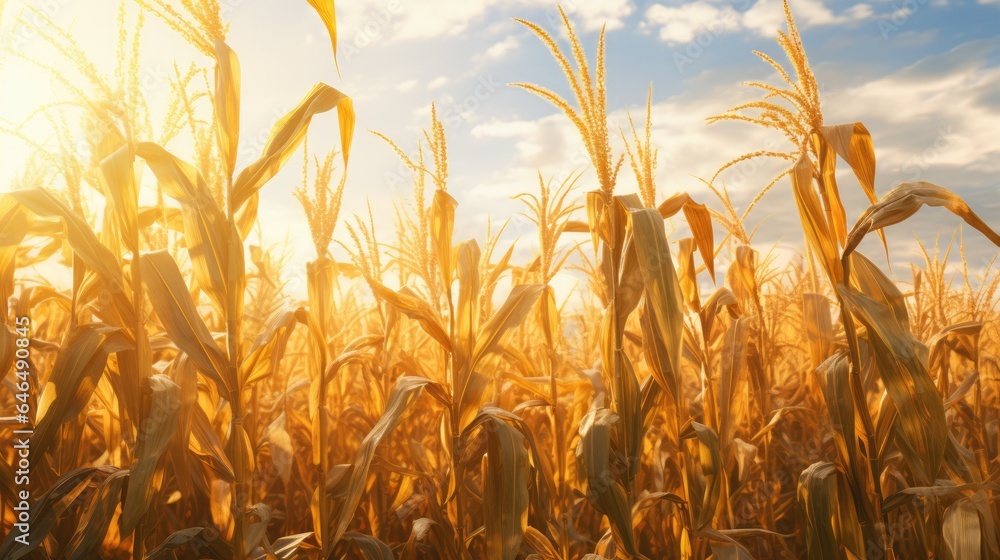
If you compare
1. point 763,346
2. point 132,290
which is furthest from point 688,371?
point 132,290

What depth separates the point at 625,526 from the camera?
1935 millimetres

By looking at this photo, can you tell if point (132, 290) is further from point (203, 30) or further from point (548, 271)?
point (548, 271)

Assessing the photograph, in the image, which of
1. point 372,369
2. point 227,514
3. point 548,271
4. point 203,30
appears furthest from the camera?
point 372,369

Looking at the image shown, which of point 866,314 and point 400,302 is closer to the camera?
point 866,314

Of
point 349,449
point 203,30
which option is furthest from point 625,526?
point 203,30

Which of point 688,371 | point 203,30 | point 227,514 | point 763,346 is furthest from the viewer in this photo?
point 688,371

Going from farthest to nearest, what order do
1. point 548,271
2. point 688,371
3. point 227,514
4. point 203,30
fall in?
point 688,371
point 548,271
point 227,514
point 203,30

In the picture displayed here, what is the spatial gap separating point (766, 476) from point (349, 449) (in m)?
2.12

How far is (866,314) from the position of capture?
1968 millimetres

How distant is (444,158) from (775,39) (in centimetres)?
135

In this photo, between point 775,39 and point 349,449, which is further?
point 349,449

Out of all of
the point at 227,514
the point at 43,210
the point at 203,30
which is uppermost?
the point at 203,30

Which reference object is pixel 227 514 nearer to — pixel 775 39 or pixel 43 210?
pixel 43 210

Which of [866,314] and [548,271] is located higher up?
[548,271]
